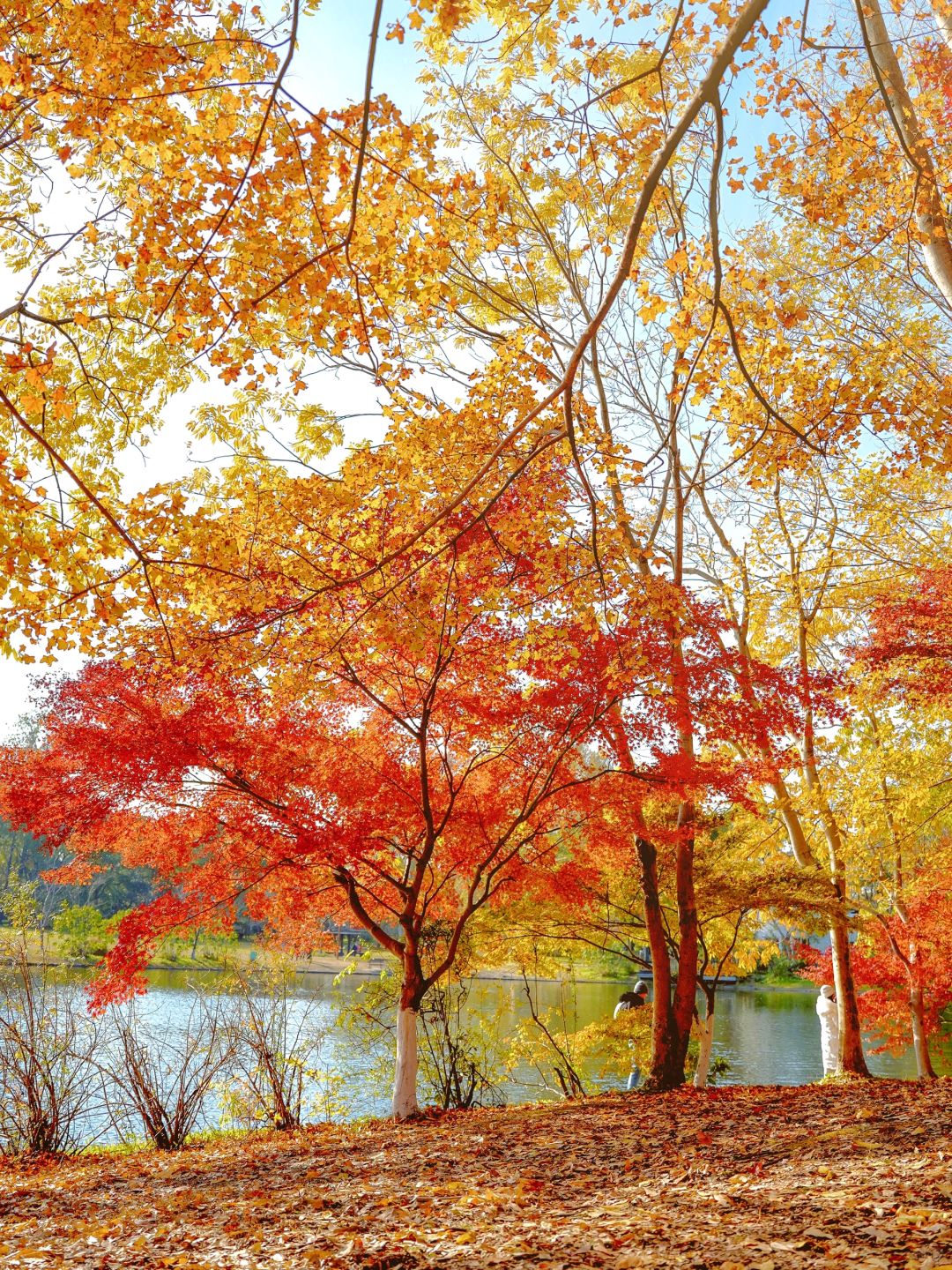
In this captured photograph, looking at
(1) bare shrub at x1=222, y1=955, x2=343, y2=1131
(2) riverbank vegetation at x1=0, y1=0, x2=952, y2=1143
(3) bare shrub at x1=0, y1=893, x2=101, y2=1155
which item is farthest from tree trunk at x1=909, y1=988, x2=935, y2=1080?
(3) bare shrub at x1=0, y1=893, x2=101, y2=1155

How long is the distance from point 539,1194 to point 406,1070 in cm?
351

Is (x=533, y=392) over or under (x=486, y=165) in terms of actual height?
under

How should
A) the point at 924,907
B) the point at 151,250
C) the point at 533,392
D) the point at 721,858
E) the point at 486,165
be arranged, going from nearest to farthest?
the point at 151,250, the point at 533,392, the point at 486,165, the point at 721,858, the point at 924,907

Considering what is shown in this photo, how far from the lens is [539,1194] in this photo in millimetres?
4422

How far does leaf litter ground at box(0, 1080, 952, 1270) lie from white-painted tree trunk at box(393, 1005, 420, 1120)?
0.28m

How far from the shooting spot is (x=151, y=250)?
165 inches

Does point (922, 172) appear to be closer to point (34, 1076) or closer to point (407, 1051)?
point (407, 1051)

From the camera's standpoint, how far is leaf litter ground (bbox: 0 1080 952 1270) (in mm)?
3219

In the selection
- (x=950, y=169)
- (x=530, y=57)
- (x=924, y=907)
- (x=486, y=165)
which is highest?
(x=486, y=165)

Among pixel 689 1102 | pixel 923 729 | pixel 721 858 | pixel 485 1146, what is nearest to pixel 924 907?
pixel 923 729

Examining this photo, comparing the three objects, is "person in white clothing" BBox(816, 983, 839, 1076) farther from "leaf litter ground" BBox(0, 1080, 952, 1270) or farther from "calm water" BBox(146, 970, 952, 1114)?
"leaf litter ground" BBox(0, 1080, 952, 1270)

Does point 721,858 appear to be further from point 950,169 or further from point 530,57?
point 530,57

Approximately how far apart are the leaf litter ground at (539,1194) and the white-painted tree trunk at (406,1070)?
0.93 feet

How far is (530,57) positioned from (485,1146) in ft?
24.9
